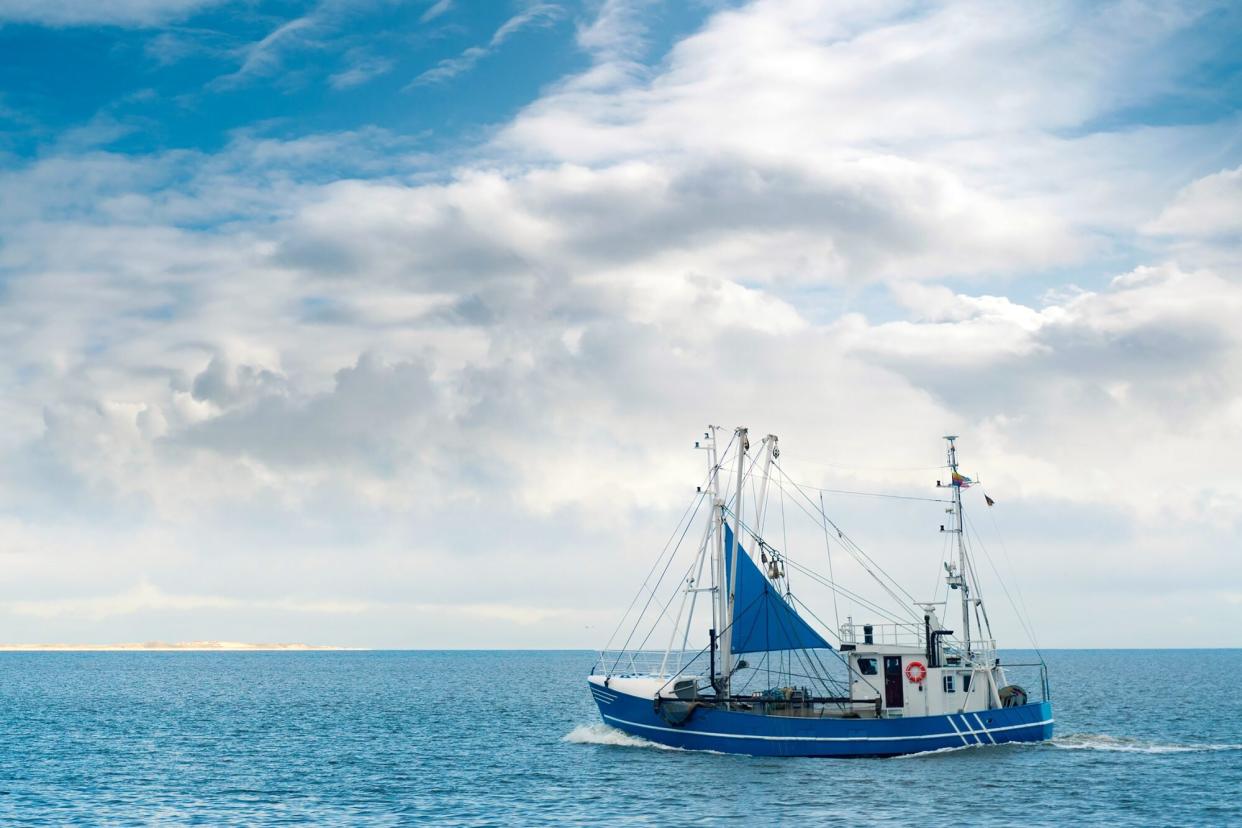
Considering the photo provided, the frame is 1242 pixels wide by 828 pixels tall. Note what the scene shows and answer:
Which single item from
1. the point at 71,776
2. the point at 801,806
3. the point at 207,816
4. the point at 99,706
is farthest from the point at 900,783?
the point at 99,706

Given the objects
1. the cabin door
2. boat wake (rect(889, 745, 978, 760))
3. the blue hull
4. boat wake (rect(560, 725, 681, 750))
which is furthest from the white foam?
boat wake (rect(560, 725, 681, 750))

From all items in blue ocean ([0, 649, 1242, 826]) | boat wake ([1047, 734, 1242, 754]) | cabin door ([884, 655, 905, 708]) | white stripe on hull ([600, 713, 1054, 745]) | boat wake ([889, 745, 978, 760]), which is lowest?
blue ocean ([0, 649, 1242, 826])

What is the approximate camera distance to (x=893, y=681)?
56.3 m

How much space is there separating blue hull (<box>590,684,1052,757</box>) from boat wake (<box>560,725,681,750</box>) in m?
2.53

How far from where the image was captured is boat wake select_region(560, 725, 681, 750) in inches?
2398

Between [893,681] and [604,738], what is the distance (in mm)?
18640

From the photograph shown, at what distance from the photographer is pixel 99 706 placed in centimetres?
11000

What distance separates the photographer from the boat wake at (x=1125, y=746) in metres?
61.4

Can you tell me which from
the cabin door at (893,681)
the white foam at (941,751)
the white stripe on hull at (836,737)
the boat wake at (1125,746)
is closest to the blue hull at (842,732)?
the white stripe on hull at (836,737)

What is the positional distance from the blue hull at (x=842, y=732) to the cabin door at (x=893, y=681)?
6.73 ft

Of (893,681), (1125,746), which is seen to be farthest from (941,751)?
(1125,746)

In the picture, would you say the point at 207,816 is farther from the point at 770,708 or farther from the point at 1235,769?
the point at 1235,769

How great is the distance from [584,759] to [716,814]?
1692cm

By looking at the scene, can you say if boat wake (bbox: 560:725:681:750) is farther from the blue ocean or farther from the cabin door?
the cabin door
